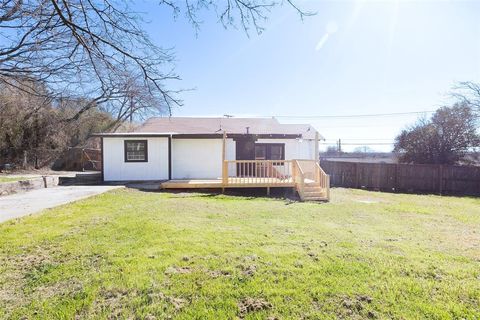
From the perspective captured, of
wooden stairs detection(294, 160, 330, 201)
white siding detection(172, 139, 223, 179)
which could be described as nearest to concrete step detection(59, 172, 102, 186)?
white siding detection(172, 139, 223, 179)

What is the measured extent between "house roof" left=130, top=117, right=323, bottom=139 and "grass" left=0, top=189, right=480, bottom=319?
30.2 feet

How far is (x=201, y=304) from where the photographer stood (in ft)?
8.57

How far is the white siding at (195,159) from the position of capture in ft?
44.4

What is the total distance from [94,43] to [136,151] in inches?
394

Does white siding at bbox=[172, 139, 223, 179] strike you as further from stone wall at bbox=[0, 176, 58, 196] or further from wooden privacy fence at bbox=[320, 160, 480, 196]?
wooden privacy fence at bbox=[320, 160, 480, 196]

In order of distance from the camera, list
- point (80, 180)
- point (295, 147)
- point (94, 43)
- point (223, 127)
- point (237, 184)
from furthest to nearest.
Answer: point (223, 127) → point (295, 147) → point (80, 180) → point (237, 184) → point (94, 43)

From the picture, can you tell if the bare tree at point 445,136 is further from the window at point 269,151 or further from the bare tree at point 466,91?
the window at point 269,151

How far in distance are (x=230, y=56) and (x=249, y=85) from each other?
11.1 meters

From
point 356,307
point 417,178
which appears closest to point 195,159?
point 417,178

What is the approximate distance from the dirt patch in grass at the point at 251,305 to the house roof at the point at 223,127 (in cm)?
1196

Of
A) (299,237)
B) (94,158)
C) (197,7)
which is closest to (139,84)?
(197,7)

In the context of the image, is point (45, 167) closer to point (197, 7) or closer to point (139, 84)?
point (139, 84)

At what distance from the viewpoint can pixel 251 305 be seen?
259cm

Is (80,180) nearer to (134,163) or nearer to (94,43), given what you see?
(134,163)
